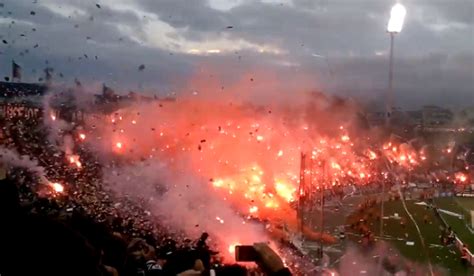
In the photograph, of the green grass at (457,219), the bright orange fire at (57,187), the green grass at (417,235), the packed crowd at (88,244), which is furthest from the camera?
the green grass at (457,219)

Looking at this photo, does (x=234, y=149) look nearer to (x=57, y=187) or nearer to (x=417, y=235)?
(x=417, y=235)

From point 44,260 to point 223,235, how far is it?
12.9 meters

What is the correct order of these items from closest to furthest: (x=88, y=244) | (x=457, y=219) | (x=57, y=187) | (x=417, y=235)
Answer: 1. (x=88, y=244)
2. (x=57, y=187)
3. (x=417, y=235)
4. (x=457, y=219)

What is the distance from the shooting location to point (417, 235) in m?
26.9

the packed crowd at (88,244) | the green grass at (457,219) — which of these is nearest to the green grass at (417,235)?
the green grass at (457,219)

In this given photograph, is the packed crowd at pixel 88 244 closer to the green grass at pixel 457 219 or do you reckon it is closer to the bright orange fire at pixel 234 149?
the bright orange fire at pixel 234 149

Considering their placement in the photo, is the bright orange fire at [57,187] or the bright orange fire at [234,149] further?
the bright orange fire at [234,149]

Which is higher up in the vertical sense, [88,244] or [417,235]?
[88,244]

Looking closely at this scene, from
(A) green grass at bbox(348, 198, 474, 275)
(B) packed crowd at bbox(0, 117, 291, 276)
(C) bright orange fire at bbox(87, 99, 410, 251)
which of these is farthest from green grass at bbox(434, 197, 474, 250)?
(B) packed crowd at bbox(0, 117, 291, 276)

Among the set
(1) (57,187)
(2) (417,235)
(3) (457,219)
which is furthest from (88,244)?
(3) (457,219)

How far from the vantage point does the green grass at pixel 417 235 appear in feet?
73.3

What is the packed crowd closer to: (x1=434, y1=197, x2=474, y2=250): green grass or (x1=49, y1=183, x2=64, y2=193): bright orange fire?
(x1=49, y1=183, x2=64, y2=193): bright orange fire

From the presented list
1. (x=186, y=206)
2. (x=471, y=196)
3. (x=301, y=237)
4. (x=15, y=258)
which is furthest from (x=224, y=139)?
(x=15, y=258)

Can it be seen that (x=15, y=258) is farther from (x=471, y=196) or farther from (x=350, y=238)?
(x=471, y=196)
